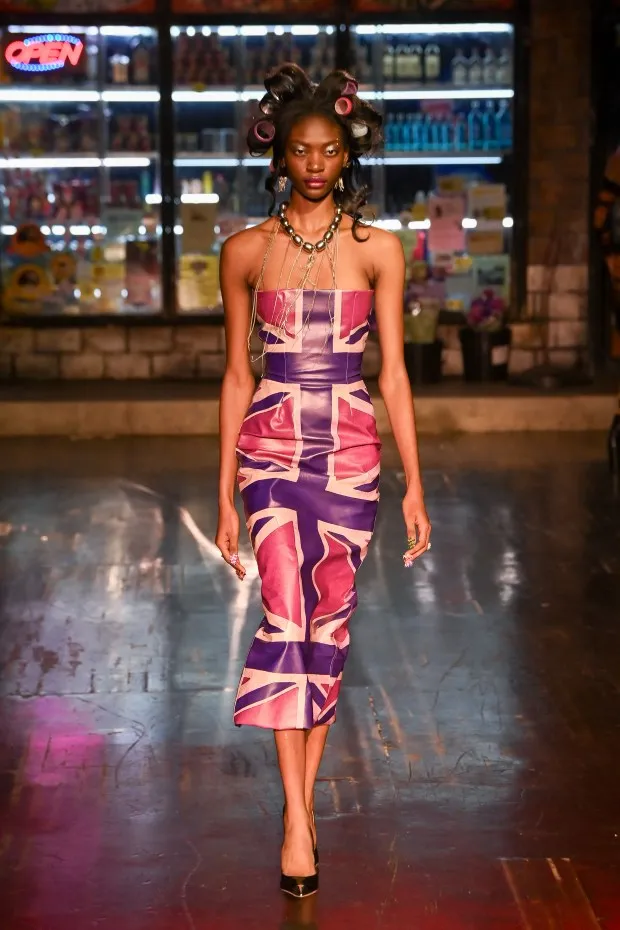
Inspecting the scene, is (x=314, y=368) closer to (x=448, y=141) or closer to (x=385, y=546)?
(x=385, y=546)

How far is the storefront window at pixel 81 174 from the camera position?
521 inches

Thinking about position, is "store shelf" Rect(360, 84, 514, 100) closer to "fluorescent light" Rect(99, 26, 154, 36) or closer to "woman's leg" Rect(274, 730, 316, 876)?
"fluorescent light" Rect(99, 26, 154, 36)

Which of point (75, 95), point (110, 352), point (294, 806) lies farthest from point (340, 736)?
point (75, 95)

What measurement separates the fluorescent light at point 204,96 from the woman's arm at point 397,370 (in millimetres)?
9875

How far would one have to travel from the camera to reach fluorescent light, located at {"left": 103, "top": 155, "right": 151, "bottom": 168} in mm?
13406

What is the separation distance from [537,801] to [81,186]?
10146 millimetres

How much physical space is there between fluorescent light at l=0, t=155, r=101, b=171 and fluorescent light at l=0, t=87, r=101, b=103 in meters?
0.46

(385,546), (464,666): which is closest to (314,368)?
(464,666)

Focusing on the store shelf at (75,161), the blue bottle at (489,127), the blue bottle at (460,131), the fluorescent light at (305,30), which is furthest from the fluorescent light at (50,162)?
the blue bottle at (489,127)

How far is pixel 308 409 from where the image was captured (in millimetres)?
3670

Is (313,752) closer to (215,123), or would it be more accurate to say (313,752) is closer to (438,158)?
(215,123)

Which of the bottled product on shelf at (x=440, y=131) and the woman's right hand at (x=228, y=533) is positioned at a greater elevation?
the bottled product on shelf at (x=440, y=131)

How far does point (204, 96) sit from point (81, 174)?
3.94 feet

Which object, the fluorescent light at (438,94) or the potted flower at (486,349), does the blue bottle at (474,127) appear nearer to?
the fluorescent light at (438,94)
